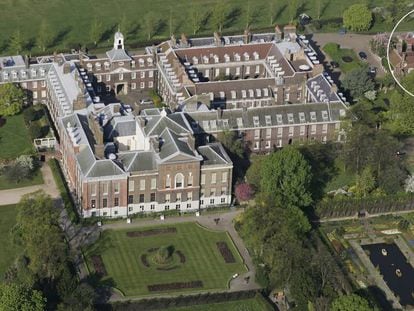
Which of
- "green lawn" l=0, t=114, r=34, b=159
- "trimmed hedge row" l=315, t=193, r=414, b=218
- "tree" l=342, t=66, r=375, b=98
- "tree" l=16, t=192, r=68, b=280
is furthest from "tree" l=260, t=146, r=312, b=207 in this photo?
"green lawn" l=0, t=114, r=34, b=159

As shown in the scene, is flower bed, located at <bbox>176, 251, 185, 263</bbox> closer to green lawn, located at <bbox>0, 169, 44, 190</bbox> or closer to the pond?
the pond

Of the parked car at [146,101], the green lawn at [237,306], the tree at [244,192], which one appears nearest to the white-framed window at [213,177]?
the tree at [244,192]

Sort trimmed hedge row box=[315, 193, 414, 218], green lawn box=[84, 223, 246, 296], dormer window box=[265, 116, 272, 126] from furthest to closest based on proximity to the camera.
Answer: dormer window box=[265, 116, 272, 126] → trimmed hedge row box=[315, 193, 414, 218] → green lawn box=[84, 223, 246, 296]

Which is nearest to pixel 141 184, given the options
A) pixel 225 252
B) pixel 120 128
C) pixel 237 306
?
pixel 120 128

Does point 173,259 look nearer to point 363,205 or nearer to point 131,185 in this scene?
point 131,185

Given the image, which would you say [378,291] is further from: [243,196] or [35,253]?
[35,253]

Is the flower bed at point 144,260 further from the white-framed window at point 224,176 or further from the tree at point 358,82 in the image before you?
the tree at point 358,82
